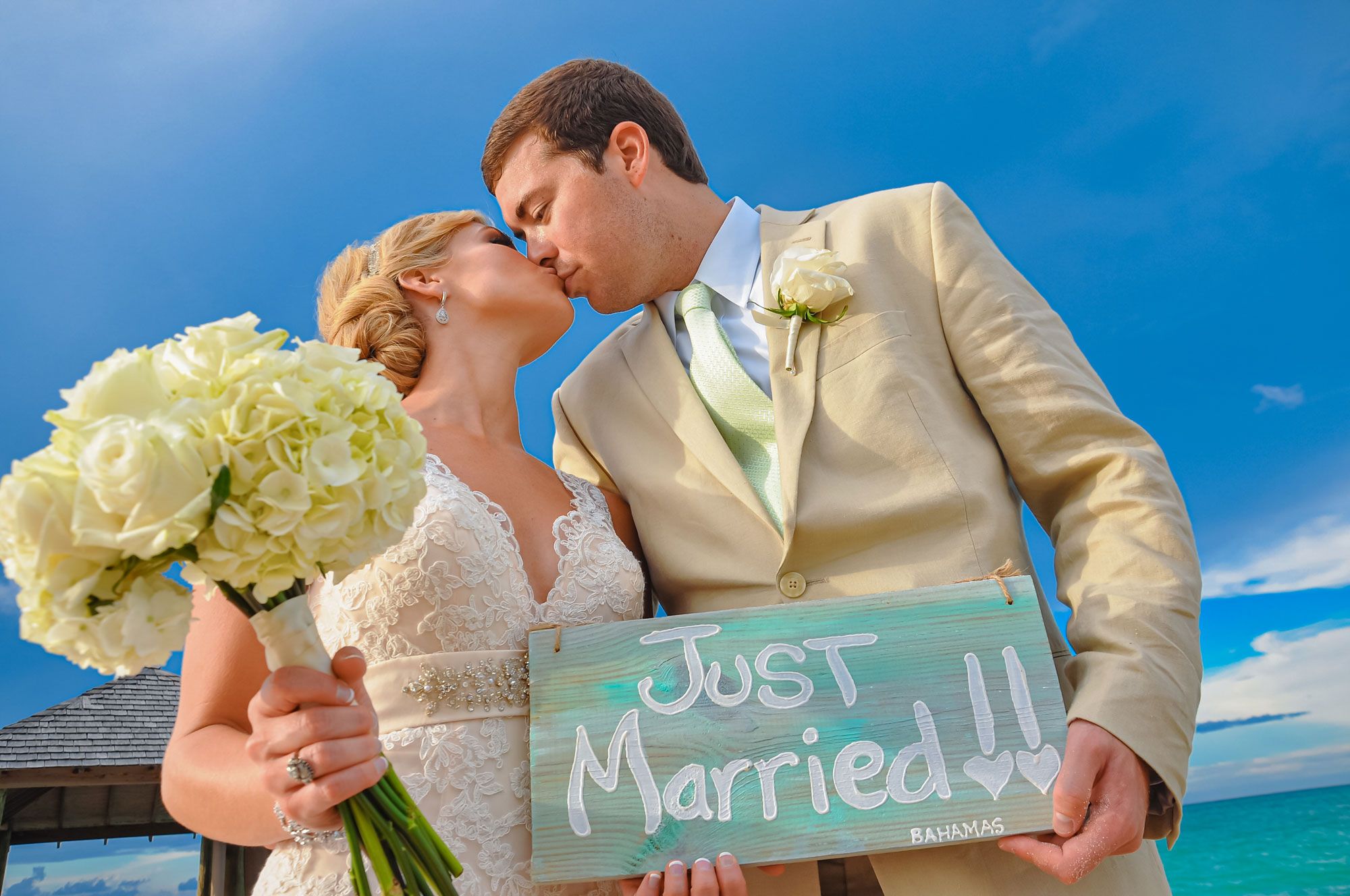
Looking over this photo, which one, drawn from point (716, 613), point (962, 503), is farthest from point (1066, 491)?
point (716, 613)

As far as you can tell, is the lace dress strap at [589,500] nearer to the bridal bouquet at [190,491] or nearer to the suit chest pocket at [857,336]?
the suit chest pocket at [857,336]

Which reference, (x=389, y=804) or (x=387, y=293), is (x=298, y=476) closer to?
(x=389, y=804)

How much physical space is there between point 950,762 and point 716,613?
0.60 m

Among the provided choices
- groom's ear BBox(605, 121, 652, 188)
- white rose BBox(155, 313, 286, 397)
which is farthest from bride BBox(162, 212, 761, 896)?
groom's ear BBox(605, 121, 652, 188)

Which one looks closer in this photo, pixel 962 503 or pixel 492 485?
pixel 962 503

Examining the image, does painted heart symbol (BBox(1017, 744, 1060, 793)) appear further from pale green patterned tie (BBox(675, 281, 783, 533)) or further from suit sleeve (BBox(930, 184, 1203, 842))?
pale green patterned tie (BBox(675, 281, 783, 533))

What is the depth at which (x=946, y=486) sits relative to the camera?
7.98 feet

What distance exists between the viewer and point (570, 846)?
1990 mm

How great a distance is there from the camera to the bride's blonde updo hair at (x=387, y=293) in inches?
129

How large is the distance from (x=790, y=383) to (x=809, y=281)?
0.96 feet

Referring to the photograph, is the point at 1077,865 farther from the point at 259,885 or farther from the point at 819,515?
the point at 259,885

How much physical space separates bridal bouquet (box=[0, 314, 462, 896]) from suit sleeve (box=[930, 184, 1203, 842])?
157 cm

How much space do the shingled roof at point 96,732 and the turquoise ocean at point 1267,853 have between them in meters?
28.4

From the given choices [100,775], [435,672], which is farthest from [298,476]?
[100,775]
